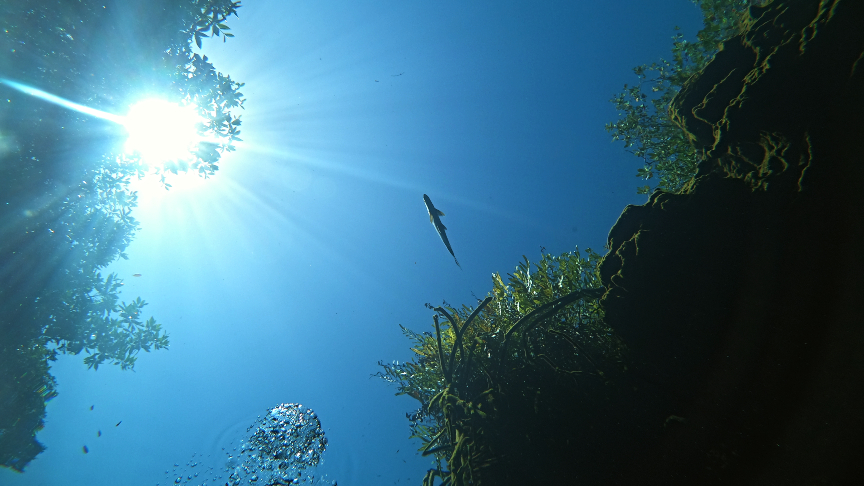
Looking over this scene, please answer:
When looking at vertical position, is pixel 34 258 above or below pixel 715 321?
above

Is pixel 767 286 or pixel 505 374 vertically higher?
pixel 505 374

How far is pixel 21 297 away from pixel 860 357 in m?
18.8

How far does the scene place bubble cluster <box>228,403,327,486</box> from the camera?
1191cm

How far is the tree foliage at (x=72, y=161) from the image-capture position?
27.9 ft

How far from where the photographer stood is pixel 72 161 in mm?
9820

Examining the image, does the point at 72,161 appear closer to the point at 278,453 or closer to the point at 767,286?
the point at 278,453

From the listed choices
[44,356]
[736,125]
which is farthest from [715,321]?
[44,356]

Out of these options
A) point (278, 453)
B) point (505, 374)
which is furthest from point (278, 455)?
point (505, 374)

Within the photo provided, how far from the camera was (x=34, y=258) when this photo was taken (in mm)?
10109

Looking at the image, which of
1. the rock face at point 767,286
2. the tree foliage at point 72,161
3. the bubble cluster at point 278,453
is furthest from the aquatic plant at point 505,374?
the tree foliage at point 72,161

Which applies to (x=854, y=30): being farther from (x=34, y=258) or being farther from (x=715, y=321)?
(x=34, y=258)

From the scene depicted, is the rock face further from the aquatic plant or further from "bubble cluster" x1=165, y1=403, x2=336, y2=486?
"bubble cluster" x1=165, y1=403, x2=336, y2=486

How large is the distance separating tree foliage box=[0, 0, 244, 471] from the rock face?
1315cm

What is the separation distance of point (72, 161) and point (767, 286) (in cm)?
1689
